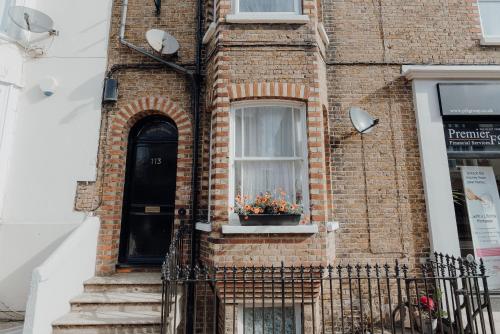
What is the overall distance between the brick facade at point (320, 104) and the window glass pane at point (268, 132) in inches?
11.4

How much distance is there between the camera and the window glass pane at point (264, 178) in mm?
4816

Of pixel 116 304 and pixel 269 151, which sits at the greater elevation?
pixel 269 151

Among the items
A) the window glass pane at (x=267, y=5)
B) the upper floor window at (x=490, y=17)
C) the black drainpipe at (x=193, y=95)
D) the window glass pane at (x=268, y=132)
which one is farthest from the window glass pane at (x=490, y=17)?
the black drainpipe at (x=193, y=95)

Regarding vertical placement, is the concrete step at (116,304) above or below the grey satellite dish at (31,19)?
below

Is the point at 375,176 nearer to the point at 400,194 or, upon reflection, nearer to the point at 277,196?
the point at 400,194

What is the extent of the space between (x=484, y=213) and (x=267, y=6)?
5.27m

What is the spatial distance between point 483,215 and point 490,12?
13.3 feet

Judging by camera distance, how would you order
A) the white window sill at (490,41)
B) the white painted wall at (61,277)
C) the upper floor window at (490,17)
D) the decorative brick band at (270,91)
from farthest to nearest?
the upper floor window at (490,17) < the white window sill at (490,41) < the decorative brick band at (270,91) < the white painted wall at (61,277)

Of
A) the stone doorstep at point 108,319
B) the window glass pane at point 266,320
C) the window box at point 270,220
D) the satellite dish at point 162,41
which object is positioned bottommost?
the window glass pane at point 266,320

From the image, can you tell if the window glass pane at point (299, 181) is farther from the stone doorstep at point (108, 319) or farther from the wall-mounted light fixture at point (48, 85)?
the wall-mounted light fixture at point (48, 85)

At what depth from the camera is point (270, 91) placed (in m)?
4.88

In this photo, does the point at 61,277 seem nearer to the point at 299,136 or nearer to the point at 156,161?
the point at 156,161

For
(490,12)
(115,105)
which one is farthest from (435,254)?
(115,105)

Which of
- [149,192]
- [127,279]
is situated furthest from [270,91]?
[127,279]
